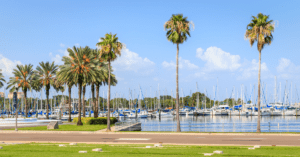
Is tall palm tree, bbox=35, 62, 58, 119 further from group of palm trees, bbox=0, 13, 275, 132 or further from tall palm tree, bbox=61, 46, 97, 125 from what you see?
tall palm tree, bbox=61, 46, 97, 125

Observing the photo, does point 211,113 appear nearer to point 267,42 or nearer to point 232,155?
point 267,42

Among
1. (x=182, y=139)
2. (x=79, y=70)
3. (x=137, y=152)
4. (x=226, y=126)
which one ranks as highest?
(x=79, y=70)

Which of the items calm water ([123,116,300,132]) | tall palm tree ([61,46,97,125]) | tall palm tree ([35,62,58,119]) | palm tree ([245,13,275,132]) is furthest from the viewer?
tall palm tree ([35,62,58,119])

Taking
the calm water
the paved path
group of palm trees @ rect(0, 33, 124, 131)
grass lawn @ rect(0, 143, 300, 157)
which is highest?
group of palm trees @ rect(0, 33, 124, 131)

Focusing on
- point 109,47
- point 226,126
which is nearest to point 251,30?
point 109,47

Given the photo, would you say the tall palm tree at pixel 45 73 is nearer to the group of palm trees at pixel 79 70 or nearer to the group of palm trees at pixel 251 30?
the group of palm trees at pixel 79 70

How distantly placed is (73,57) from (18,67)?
2842 cm

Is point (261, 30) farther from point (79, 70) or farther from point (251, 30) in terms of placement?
point (79, 70)

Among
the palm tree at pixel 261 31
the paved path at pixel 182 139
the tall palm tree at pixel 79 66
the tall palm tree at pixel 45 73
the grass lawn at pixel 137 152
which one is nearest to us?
the grass lawn at pixel 137 152

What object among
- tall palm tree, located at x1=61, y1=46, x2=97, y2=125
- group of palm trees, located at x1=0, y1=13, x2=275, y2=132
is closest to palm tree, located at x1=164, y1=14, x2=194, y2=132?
group of palm trees, located at x1=0, y1=13, x2=275, y2=132

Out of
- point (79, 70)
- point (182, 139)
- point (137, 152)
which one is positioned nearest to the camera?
point (137, 152)

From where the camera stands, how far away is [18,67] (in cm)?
7444

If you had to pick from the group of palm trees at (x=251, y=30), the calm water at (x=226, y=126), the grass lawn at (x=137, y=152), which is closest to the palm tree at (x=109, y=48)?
the group of palm trees at (x=251, y=30)

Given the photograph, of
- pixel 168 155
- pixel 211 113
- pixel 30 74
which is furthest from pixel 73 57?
pixel 211 113
